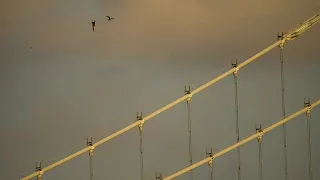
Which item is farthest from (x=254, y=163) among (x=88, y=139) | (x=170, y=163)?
(x=88, y=139)

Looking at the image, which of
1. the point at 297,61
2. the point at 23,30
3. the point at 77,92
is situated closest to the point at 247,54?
the point at 297,61

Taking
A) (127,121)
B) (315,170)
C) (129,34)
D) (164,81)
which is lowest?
(315,170)

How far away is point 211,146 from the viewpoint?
285 inches

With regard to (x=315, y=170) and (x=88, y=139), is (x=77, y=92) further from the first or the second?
(x=315, y=170)

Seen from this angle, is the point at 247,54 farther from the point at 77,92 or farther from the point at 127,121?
the point at 77,92

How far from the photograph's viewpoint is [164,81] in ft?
23.8

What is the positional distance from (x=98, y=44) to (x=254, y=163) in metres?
2.55

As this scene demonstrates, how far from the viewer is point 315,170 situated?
7.38m

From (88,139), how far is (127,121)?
55cm

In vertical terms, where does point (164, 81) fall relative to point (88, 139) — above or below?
above

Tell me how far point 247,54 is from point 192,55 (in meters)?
0.71

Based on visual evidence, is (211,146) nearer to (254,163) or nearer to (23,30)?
(254,163)

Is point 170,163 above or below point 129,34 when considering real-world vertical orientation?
below

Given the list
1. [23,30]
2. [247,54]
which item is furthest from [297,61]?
[23,30]
